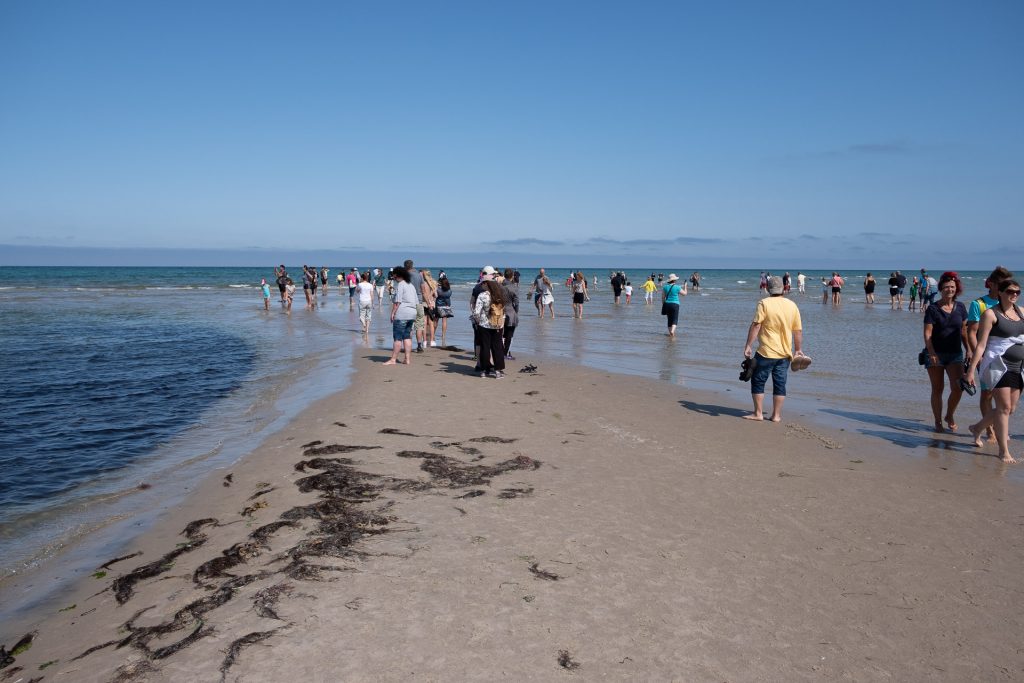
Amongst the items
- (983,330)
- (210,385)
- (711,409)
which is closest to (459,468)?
(711,409)

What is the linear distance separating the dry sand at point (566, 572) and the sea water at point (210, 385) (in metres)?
1.18

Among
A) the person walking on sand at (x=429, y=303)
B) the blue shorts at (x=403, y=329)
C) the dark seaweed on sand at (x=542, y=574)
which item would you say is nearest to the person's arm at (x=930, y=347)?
the dark seaweed on sand at (x=542, y=574)

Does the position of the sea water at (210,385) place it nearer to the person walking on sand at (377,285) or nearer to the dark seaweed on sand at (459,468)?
the person walking on sand at (377,285)

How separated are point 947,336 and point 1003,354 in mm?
1248

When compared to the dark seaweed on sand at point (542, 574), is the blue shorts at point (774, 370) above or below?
above

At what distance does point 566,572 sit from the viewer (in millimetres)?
4152

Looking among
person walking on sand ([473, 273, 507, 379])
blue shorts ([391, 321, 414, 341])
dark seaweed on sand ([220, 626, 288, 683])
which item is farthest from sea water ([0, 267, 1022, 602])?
dark seaweed on sand ([220, 626, 288, 683])

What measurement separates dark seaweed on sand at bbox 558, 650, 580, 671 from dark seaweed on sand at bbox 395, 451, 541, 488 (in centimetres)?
264

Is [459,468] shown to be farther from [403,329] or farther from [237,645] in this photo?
[403,329]

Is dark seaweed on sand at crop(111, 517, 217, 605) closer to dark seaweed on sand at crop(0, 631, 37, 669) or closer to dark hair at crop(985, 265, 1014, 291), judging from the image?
dark seaweed on sand at crop(0, 631, 37, 669)

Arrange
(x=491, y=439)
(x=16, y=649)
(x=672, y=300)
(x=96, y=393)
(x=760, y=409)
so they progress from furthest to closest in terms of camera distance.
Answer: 1. (x=672, y=300)
2. (x=96, y=393)
3. (x=760, y=409)
4. (x=491, y=439)
5. (x=16, y=649)

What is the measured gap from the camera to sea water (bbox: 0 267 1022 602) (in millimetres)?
6617

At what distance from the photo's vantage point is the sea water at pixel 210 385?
21.7ft

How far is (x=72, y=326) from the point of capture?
2406cm
